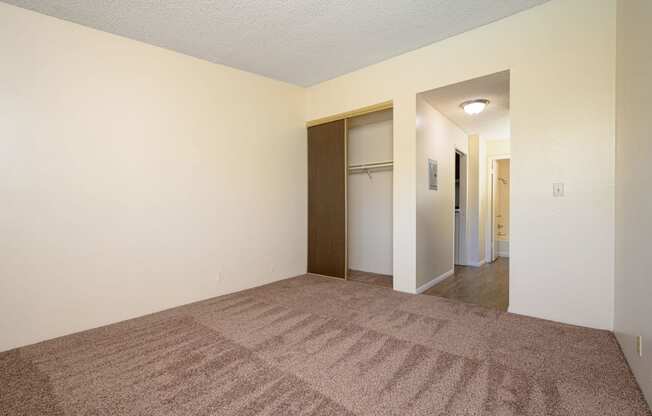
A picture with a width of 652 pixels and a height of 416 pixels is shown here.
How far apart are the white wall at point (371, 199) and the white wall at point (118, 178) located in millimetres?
1524

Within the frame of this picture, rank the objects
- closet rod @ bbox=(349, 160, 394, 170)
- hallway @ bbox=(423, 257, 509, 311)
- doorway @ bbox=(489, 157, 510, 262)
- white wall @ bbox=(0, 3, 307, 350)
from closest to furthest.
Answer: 1. white wall @ bbox=(0, 3, 307, 350)
2. hallway @ bbox=(423, 257, 509, 311)
3. closet rod @ bbox=(349, 160, 394, 170)
4. doorway @ bbox=(489, 157, 510, 262)

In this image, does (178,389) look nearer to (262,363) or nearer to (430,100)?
(262,363)

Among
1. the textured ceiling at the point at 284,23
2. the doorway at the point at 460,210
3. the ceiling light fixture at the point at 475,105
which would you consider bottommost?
the doorway at the point at 460,210

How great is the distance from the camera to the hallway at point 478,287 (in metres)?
3.44

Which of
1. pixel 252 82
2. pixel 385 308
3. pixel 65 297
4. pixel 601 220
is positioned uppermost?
pixel 252 82

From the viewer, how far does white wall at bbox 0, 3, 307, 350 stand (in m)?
2.44

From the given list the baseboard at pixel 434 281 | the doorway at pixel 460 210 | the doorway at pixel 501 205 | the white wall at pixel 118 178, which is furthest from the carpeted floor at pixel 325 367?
the doorway at pixel 501 205

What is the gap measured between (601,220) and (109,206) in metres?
4.24

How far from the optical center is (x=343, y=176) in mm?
4238

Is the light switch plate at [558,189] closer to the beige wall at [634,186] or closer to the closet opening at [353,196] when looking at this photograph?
the beige wall at [634,186]

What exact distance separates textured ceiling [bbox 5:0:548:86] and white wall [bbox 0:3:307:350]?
23 cm

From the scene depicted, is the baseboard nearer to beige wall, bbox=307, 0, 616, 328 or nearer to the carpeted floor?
the carpeted floor

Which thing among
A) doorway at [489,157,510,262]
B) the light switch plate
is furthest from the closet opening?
doorway at [489,157,510,262]

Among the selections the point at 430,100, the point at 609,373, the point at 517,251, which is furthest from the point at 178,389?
the point at 430,100
